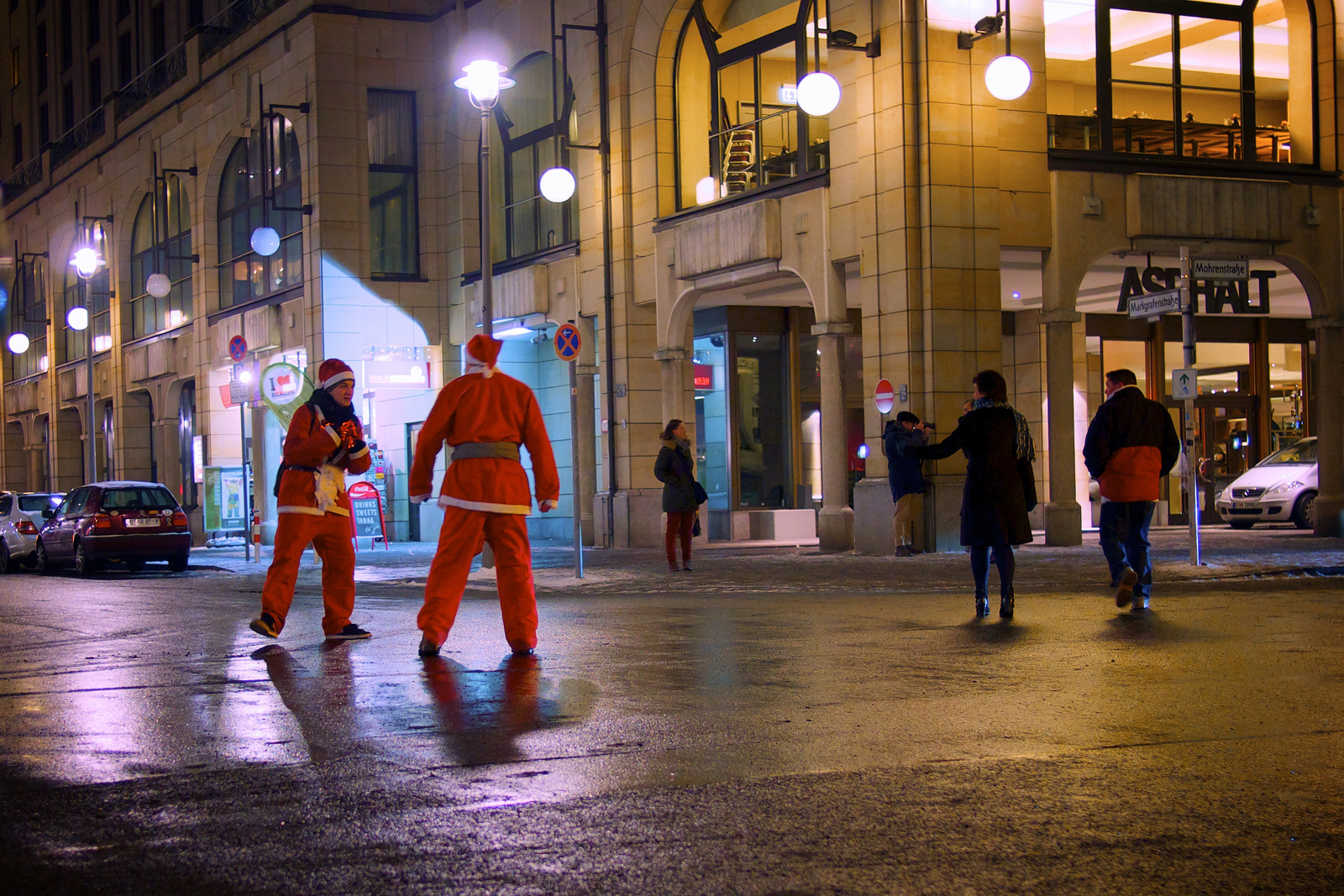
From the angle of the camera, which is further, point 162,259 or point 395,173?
point 162,259

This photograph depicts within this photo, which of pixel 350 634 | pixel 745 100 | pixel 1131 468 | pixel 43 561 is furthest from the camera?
pixel 43 561

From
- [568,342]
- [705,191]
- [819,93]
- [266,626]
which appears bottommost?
[266,626]

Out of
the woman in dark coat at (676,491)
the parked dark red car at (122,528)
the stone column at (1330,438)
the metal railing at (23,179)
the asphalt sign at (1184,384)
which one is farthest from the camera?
the metal railing at (23,179)

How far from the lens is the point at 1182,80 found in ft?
70.2

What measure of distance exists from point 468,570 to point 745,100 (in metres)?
15.5

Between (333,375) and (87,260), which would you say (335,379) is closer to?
(333,375)

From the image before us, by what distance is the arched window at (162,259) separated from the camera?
129ft

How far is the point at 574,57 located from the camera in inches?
1032

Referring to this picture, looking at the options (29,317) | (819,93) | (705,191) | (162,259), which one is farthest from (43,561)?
(29,317)

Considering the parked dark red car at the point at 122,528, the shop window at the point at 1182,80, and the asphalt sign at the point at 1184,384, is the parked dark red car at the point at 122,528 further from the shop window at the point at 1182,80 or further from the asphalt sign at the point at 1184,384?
the asphalt sign at the point at 1184,384

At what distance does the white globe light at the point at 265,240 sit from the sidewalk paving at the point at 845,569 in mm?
8690

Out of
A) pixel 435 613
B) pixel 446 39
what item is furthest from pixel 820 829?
pixel 446 39

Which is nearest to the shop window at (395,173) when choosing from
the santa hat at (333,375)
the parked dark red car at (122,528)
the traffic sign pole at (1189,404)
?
the parked dark red car at (122,528)

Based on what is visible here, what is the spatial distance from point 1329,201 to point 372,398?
2013 cm
